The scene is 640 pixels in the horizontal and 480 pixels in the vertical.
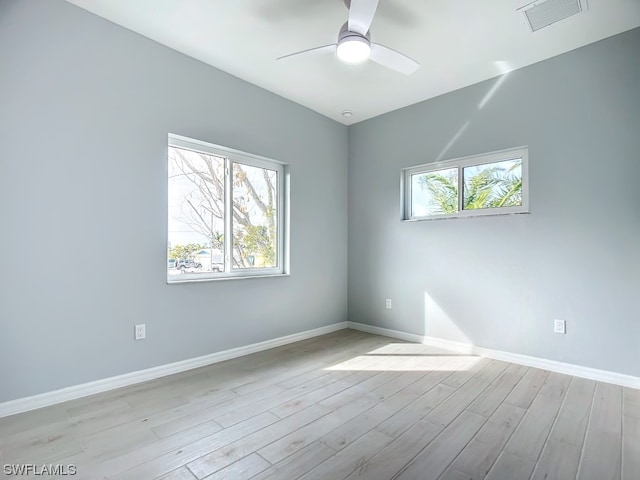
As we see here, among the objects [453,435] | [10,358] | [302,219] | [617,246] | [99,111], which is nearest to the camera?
[453,435]

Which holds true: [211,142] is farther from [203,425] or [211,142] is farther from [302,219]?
[203,425]

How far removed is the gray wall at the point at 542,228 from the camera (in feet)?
8.55

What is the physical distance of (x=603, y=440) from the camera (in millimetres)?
1850

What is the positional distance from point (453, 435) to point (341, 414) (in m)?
0.65

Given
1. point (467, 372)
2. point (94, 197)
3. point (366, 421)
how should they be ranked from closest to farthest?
point (366, 421)
point (94, 197)
point (467, 372)

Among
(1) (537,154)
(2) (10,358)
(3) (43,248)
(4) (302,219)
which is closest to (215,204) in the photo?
(4) (302,219)

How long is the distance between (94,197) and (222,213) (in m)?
1.09

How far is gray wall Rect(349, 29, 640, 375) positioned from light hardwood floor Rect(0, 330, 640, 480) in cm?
48

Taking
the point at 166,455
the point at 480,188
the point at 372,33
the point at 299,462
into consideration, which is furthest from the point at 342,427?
the point at 372,33

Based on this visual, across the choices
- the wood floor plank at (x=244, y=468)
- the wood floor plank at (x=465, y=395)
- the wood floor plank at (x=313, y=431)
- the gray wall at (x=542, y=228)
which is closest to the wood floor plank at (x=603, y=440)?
the gray wall at (x=542, y=228)

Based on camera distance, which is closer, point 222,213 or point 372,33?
point 372,33

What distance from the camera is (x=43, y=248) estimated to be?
220 cm

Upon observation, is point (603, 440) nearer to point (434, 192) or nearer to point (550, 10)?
point (434, 192)

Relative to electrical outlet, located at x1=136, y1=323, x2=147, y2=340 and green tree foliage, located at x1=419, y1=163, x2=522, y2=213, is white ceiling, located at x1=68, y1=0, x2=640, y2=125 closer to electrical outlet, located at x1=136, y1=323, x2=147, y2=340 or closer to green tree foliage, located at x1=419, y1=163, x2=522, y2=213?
green tree foliage, located at x1=419, y1=163, x2=522, y2=213
